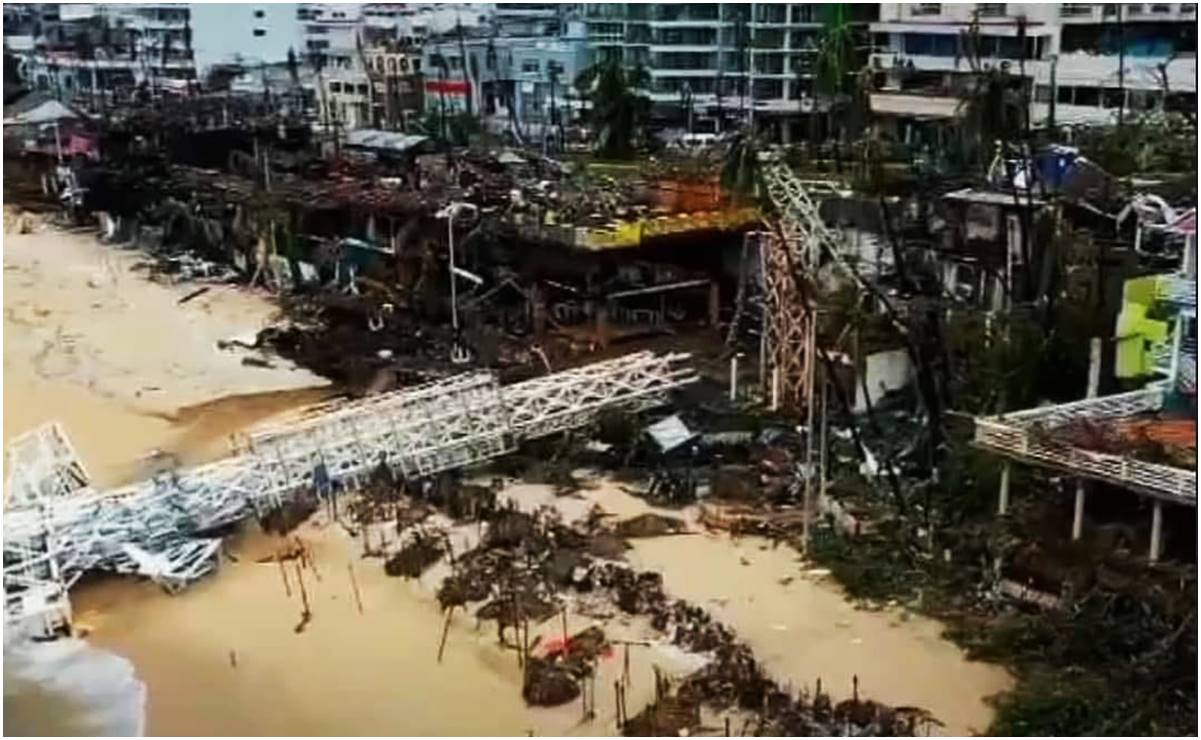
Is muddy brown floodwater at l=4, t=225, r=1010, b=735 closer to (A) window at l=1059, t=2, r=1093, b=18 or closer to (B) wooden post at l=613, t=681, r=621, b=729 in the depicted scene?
(B) wooden post at l=613, t=681, r=621, b=729

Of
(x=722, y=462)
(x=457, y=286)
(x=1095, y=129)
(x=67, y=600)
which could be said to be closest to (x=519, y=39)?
(x=457, y=286)

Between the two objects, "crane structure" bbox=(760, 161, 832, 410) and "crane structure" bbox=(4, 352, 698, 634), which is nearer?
"crane structure" bbox=(4, 352, 698, 634)

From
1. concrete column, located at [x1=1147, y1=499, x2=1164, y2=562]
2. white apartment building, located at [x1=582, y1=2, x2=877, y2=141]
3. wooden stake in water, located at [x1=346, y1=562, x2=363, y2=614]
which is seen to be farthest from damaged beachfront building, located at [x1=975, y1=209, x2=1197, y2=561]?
wooden stake in water, located at [x1=346, y1=562, x2=363, y2=614]

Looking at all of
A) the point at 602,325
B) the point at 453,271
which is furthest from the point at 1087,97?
the point at 453,271

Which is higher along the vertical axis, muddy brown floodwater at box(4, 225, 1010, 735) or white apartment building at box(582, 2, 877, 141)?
white apartment building at box(582, 2, 877, 141)

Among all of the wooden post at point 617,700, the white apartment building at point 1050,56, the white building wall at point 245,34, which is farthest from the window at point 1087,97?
the white building wall at point 245,34

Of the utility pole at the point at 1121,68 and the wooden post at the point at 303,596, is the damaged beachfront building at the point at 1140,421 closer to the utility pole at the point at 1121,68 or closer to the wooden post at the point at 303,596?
the utility pole at the point at 1121,68

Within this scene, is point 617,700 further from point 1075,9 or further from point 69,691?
point 1075,9

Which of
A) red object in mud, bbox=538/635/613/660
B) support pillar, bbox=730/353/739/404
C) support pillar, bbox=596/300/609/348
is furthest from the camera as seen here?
support pillar, bbox=596/300/609/348
